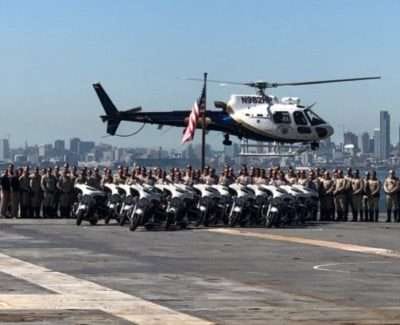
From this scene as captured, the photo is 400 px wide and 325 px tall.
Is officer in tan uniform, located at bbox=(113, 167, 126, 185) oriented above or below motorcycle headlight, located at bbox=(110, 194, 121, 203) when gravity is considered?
above

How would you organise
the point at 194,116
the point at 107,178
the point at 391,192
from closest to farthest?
the point at 107,178
the point at 391,192
the point at 194,116

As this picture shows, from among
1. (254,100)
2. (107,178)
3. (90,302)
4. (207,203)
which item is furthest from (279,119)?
(90,302)

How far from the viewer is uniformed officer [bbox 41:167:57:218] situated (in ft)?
123

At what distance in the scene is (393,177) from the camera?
37969mm

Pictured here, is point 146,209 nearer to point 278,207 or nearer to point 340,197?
point 278,207

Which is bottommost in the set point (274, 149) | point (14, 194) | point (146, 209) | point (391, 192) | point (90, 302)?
point (90, 302)

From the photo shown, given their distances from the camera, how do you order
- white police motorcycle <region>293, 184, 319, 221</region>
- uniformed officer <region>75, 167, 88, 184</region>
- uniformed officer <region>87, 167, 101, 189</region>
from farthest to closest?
uniformed officer <region>75, 167, 88, 184</region> → uniformed officer <region>87, 167, 101, 189</region> → white police motorcycle <region>293, 184, 319, 221</region>

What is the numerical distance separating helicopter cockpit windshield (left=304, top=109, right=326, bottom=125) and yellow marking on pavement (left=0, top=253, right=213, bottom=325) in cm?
3545

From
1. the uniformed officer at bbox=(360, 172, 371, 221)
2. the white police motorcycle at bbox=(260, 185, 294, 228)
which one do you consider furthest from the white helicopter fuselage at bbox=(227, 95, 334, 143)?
the white police motorcycle at bbox=(260, 185, 294, 228)

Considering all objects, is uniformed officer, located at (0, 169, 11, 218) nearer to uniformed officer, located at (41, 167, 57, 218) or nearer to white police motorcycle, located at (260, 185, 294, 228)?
uniformed officer, located at (41, 167, 57, 218)

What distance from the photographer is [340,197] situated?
3803 centimetres

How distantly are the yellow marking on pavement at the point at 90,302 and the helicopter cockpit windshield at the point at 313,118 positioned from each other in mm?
35449

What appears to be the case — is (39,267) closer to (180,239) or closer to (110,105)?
(180,239)

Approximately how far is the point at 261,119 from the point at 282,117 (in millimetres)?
964
